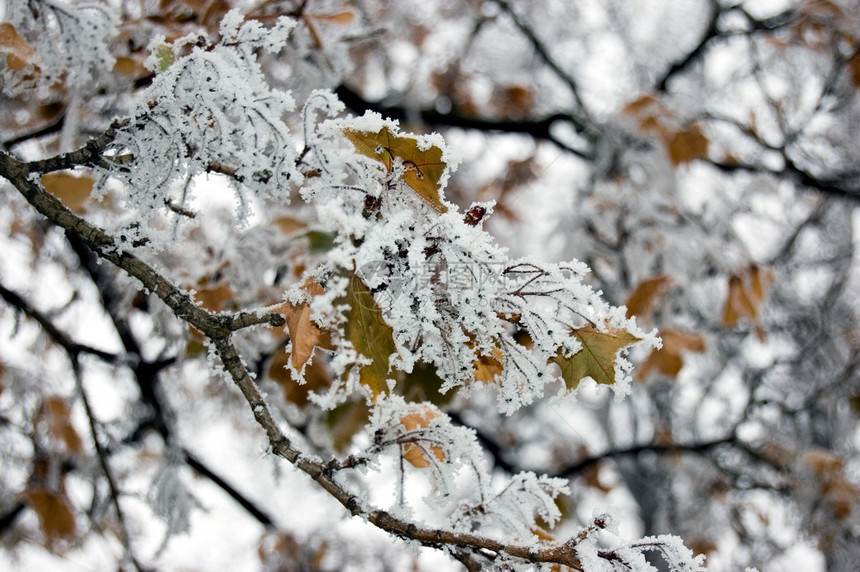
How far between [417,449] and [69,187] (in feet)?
2.74

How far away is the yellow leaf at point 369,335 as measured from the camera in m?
0.67

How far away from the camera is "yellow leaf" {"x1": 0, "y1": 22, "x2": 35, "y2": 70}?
111 cm

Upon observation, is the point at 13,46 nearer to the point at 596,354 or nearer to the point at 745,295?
the point at 596,354

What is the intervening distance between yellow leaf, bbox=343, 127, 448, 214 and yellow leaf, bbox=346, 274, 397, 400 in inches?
5.8

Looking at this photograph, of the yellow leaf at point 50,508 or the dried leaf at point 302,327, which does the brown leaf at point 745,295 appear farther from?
the yellow leaf at point 50,508

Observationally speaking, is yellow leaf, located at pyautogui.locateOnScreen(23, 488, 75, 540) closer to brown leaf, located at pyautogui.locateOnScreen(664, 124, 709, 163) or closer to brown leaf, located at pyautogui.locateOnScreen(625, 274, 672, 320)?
brown leaf, located at pyautogui.locateOnScreen(625, 274, 672, 320)

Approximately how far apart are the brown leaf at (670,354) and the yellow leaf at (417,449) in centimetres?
147

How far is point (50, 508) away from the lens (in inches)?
81.7

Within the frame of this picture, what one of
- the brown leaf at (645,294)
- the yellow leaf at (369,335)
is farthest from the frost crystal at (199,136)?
the brown leaf at (645,294)

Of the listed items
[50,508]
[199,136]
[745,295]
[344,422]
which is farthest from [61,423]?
[745,295]

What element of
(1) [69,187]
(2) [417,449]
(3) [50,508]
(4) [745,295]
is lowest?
(2) [417,449]

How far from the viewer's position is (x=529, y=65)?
413cm

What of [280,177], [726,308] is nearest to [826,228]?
[726,308]

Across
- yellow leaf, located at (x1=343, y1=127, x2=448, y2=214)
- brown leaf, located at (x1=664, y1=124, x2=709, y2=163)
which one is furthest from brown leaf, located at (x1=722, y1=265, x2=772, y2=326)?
yellow leaf, located at (x1=343, y1=127, x2=448, y2=214)
